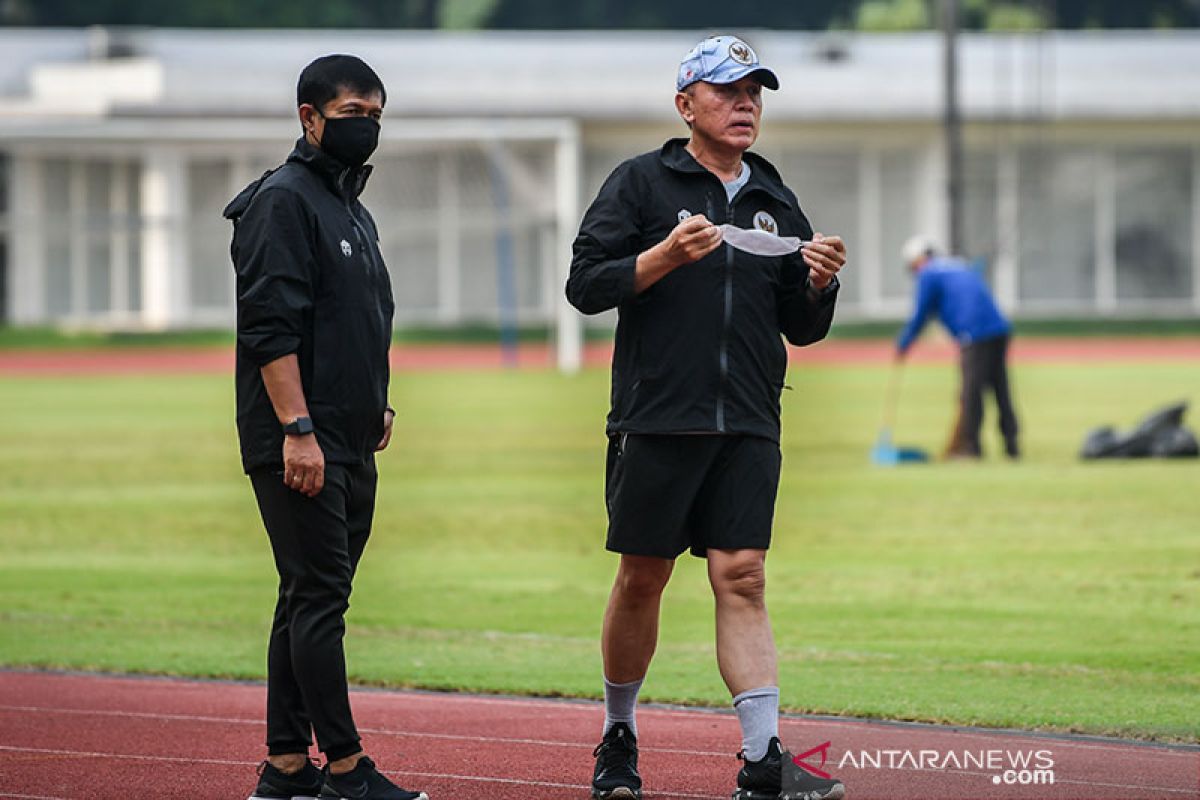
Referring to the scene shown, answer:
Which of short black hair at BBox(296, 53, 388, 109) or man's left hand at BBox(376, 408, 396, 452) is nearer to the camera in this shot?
short black hair at BBox(296, 53, 388, 109)

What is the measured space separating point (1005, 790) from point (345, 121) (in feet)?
9.46

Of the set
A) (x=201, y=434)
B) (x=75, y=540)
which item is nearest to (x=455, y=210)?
(x=201, y=434)

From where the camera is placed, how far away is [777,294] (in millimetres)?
6926

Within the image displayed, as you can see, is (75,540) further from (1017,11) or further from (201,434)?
(1017,11)

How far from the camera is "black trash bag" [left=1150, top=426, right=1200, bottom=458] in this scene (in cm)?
1994

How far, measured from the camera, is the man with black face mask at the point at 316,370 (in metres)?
6.45

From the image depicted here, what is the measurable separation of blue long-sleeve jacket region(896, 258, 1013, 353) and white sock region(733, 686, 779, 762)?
1341cm

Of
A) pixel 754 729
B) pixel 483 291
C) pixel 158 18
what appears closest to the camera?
pixel 754 729

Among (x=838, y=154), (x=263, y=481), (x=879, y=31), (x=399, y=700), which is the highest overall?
(x=879, y=31)

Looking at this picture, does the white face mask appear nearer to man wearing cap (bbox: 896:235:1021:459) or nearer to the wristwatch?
the wristwatch

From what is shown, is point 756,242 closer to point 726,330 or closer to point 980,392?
point 726,330

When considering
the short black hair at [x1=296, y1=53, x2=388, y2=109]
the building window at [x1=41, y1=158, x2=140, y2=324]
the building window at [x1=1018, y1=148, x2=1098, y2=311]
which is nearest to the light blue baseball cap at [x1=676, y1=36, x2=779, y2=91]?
the short black hair at [x1=296, y1=53, x2=388, y2=109]

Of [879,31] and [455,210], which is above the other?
[879,31]

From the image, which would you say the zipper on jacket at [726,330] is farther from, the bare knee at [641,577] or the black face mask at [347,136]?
the black face mask at [347,136]
